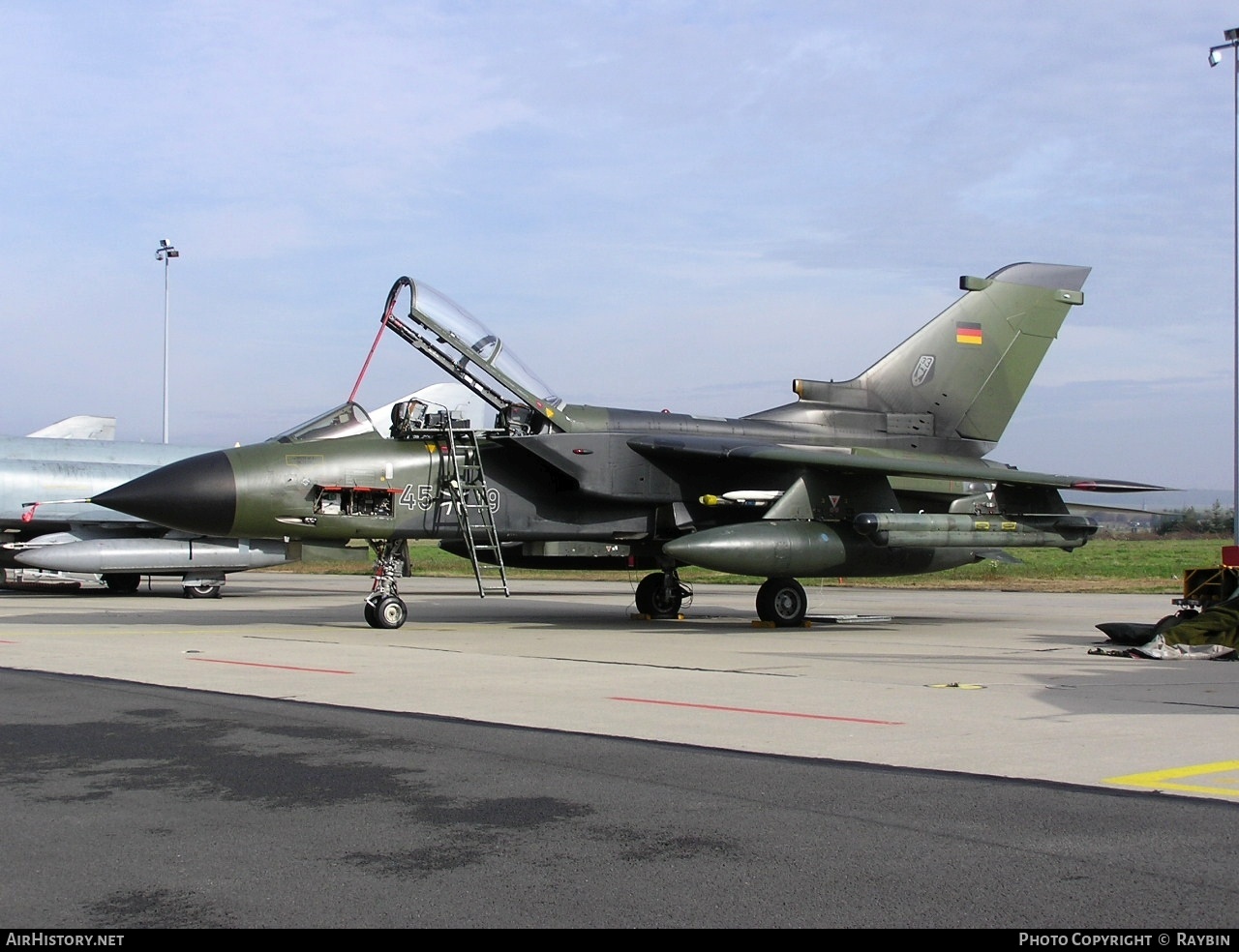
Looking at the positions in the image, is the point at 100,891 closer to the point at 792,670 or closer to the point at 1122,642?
the point at 792,670

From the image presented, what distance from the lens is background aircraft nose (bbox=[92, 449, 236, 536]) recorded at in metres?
14.1

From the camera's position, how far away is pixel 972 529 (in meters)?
16.0

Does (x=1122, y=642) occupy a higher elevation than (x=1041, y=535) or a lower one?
lower

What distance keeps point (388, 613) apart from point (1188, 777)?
11.3 m

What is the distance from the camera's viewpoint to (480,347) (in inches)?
607

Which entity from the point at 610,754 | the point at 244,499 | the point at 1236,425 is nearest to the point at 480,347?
the point at 244,499

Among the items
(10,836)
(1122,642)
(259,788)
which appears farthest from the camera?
(1122,642)

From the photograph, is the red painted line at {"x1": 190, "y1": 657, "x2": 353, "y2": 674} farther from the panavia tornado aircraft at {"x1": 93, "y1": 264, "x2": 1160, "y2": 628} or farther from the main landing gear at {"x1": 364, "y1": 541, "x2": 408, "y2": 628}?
the main landing gear at {"x1": 364, "y1": 541, "x2": 408, "y2": 628}

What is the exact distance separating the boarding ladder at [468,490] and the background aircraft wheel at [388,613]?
1125 millimetres

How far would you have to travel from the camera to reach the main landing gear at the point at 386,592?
15.7 m

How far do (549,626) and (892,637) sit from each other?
15.0ft

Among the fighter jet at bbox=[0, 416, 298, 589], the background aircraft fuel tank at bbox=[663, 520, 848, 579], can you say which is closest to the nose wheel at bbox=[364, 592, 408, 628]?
the background aircraft fuel tank at bbox=[663, 520, 848, 579]

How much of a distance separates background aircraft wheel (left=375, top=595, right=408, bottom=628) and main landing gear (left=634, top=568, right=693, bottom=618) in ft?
14.0
